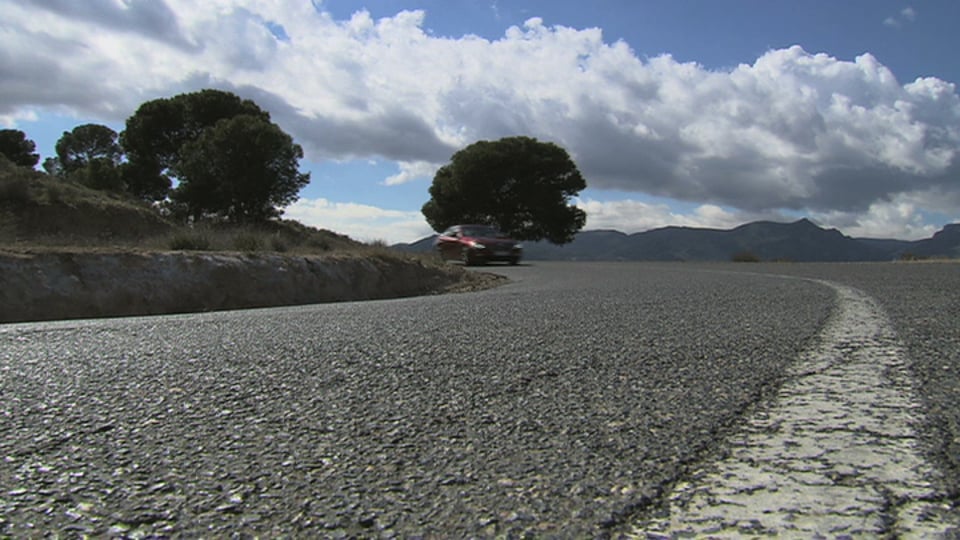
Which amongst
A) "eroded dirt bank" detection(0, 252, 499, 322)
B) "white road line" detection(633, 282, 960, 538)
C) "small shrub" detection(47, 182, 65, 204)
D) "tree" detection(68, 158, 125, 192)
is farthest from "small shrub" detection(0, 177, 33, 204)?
"white road line" detection(633, 282, 960, 538)

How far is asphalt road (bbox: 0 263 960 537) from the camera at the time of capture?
1.18 m

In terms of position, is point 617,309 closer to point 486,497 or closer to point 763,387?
point 763,387

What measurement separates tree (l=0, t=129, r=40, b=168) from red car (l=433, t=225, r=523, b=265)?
4013 centimetres

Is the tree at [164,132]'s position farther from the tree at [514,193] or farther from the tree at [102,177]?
the tree at [514,193]

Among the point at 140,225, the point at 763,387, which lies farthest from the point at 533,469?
the point at 140,225

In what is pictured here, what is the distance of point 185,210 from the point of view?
32.2m

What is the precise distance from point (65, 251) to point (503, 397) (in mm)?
8302

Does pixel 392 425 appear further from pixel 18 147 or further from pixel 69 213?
pixel 18 147

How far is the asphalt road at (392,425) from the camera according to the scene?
1.18m

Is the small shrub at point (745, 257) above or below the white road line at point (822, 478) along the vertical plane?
above

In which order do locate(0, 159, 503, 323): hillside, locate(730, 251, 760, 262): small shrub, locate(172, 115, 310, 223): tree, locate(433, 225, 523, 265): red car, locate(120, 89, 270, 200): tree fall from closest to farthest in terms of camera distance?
locate(0, 159, 503, 323): hillside, locate(433, 225, 523, 265): red car, locate(730, 251, 760, 262): small shrub, locate(172, 115, 310, 223): tree, locate(120, 89, 270, 200): tree

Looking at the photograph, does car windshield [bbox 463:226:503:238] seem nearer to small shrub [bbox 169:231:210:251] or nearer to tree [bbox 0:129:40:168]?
small shrub [bbox 169:231:210:251]

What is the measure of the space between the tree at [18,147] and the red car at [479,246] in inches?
1580

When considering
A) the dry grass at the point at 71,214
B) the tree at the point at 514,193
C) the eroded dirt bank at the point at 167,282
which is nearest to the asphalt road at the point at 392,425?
the eroded dirt bank at the point at 167,282
